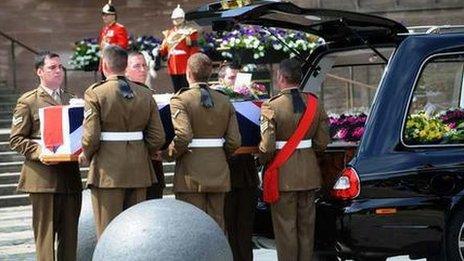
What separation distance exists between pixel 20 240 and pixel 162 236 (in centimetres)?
561

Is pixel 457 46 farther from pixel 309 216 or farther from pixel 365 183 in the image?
pixel 309 216

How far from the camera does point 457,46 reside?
7.01 meters

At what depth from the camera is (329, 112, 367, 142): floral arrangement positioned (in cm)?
784

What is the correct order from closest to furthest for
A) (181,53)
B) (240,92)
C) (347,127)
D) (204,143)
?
(204,143)
(347,127)
(240,92)
(181,53)

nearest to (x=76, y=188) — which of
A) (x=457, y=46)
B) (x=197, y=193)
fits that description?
(x=197, y=193)

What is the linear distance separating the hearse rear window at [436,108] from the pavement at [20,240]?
1.66 metres

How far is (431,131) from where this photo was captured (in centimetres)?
704

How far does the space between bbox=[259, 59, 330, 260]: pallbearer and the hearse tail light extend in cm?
44

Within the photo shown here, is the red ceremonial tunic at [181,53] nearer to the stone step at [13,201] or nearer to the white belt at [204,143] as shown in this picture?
the stone step at [13,201]

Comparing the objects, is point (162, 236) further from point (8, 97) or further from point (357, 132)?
point (8, 97)

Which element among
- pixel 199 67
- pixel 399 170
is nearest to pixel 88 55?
pixel 199 67

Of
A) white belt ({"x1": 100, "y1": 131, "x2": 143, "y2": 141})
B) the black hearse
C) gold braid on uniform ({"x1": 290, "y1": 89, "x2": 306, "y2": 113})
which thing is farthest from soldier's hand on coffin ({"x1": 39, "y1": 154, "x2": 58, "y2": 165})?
gold braid on uniform ({"x1": 290, "y1": 89, "x2": 306, "y2": 113})

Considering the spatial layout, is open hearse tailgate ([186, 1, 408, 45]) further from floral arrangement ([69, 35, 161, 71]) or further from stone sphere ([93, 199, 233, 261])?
floral arrangement ([69, 35, 161, 71])

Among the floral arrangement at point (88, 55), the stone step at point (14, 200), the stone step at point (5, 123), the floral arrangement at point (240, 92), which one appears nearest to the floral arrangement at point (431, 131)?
the floral arrangement at point (240, 92)
